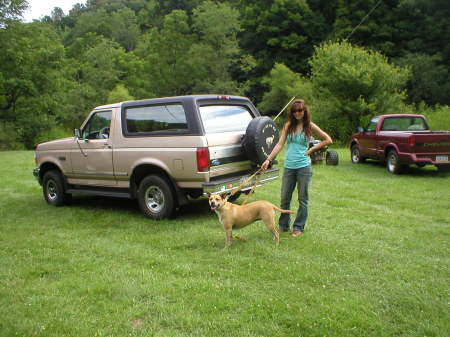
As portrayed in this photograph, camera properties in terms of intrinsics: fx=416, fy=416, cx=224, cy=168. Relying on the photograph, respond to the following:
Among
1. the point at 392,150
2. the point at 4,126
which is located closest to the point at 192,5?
the point at 4,126

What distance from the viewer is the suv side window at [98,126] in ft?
25.1

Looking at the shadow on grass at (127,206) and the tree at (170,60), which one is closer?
the shadow on grass at (127,206)

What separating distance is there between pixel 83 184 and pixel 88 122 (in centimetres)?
122

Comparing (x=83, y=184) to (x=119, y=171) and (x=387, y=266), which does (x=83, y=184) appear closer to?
(x=119, y=171)

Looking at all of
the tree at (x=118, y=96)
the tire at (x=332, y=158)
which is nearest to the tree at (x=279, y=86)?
the tree at (x=118, y=96)

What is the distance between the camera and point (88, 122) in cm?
789

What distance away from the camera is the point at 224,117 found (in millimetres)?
7047

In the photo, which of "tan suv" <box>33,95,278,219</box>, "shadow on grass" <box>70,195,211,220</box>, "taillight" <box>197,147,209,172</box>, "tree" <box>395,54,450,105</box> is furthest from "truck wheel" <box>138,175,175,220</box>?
"tree" <box>395,54,450,105</box>

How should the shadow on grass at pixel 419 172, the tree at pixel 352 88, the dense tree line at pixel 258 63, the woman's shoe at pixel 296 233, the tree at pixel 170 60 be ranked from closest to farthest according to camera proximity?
the woman's shoe at pixel 296 233 → the shadow on grass at pixel 419 172 → the tree at pixel 352 88 → the dense tree line at pixel 258 63 → the tree at pixel 170 60

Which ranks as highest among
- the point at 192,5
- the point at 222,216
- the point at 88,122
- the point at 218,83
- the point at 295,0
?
the point at 192,5

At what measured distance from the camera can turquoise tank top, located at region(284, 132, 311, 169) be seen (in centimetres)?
563

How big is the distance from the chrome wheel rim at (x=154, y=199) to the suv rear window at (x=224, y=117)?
1.38 meters

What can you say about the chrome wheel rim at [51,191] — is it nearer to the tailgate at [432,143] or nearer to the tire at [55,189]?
the tire at [55,189]

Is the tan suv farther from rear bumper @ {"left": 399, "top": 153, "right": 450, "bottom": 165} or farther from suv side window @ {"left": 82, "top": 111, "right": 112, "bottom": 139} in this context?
rear bumper @ {"left": 399, "top": 153, "right": 450, "bottom": 165}
